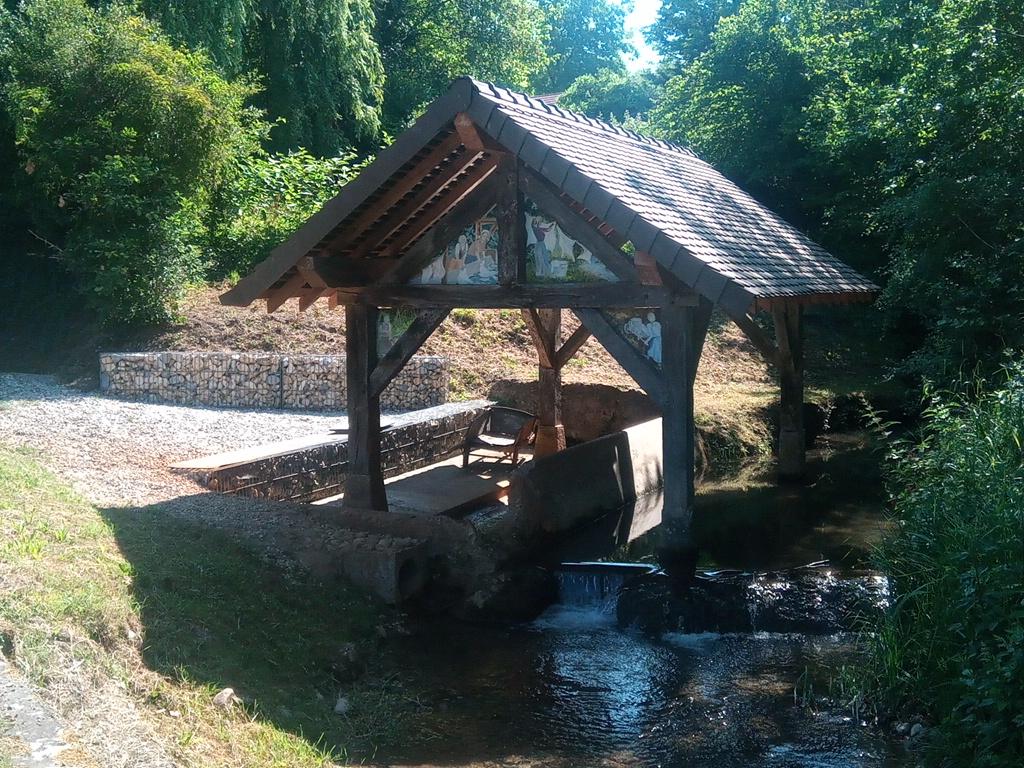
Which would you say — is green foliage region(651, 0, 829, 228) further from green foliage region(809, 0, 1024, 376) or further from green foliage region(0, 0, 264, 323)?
green foliage region(0, 0, 264, 323)

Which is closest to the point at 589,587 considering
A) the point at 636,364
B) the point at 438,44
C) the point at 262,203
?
the point at 636,364

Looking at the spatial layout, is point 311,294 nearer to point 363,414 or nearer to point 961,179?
point 363,414

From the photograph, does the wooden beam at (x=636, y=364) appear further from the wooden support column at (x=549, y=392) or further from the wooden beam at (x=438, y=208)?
the wooden support column at (x=549, y=392)

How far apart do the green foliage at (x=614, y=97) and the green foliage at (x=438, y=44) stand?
6.15 meters

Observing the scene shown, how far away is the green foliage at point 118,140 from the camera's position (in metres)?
16.8

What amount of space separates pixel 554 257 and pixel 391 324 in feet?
6.75

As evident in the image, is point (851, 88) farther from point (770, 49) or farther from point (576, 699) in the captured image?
point (576, 699)

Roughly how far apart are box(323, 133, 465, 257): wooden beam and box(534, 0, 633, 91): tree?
4437 cm

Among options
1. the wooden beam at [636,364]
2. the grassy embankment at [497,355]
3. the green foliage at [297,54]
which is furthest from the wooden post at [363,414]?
the green foliage at [297,54]

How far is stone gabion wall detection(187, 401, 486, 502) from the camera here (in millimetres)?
10312

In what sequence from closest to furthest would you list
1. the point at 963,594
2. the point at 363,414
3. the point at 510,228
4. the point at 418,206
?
the point at 963,594
the point at 510,228
the point at 418,206
the point at 363,414

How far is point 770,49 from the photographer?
2256 cm

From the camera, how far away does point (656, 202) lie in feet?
28.3

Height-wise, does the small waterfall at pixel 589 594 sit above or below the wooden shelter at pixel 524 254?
below
